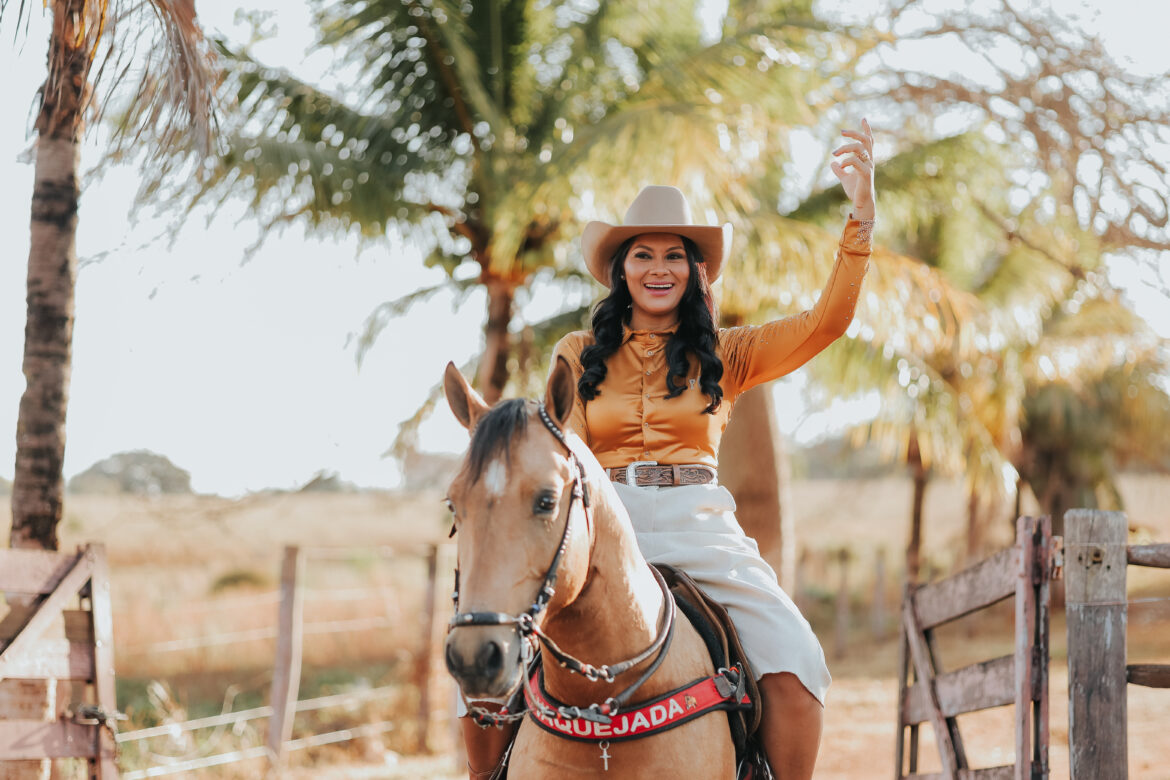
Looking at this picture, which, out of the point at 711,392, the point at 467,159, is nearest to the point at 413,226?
the point at 467,159

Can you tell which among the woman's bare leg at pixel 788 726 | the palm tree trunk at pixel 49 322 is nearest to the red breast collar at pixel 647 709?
the woman's bare leg at pixel 788 726

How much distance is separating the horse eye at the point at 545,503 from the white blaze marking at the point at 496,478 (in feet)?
0.27

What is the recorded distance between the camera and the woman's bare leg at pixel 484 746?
301 centimetres

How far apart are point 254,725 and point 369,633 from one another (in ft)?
23.8

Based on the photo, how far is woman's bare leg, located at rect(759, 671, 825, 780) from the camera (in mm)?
2934

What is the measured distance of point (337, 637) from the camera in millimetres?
17812

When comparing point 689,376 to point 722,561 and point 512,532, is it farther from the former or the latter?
point 512,532

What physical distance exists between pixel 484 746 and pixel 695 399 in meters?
1.22

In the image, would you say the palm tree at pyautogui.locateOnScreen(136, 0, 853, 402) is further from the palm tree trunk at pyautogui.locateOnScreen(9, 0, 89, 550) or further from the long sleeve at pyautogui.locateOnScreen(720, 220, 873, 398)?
the long sleeve at pyautogui.locateOnScreen(720, 220, 873, 398)

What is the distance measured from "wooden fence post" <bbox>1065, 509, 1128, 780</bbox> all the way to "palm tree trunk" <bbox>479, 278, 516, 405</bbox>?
697 centimetres

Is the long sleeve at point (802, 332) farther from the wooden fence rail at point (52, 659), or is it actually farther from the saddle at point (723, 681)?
the wooden fence rail at point (52, 659)

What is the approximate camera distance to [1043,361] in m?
14.9

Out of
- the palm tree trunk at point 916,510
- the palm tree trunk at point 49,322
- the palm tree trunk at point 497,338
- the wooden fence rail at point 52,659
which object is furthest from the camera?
the palm tree trunk at point 916,510

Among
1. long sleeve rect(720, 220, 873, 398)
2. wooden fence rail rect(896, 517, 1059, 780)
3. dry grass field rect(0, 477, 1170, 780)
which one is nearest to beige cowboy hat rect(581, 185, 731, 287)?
long sleeve rect(720, 220, 873, 398)
